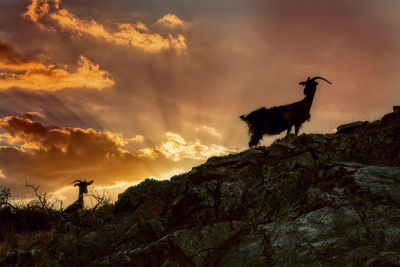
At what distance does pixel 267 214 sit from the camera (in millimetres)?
6699

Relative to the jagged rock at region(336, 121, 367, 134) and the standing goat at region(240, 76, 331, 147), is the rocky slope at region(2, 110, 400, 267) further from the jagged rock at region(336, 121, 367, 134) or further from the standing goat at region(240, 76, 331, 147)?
the standing goat at region(240, 76, 331, 147)

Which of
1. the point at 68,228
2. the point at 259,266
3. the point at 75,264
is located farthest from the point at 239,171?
the point at 68,228

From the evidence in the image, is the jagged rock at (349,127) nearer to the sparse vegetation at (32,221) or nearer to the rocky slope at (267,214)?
the rocky slope at (267,214)

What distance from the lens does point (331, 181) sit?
259 inches

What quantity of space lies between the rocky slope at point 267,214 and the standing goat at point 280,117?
417 centimetres

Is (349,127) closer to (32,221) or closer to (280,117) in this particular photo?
(280,117)

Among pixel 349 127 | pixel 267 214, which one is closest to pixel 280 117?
pixel 349 127

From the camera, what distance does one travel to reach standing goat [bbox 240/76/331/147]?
14.2m

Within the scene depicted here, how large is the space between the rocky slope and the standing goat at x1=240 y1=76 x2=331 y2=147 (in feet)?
13.7

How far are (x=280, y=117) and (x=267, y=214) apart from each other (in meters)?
8.56

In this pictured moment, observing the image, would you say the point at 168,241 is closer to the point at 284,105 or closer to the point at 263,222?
the point at 263,222

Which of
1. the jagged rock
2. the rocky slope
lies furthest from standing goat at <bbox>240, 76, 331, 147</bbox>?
the rocky slope

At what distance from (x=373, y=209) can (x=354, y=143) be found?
3600 mm

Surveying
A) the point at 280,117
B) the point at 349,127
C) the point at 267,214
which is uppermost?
the point at 280,117
